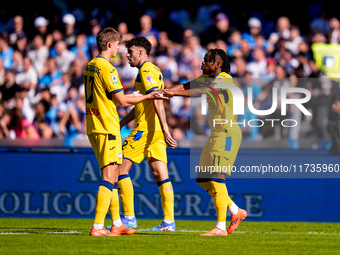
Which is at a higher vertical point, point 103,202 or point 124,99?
point 124,99

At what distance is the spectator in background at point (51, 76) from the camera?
1211cm

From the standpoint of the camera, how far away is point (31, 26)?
14500 millimetres

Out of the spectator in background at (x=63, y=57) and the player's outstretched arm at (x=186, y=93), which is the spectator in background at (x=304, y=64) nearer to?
the spectator in background at (x=63, y=57)

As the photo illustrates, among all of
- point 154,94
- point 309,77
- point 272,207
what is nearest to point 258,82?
point 309,77

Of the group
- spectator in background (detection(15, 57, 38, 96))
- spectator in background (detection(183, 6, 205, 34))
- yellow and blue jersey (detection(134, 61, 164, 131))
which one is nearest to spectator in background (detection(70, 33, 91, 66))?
spectator in background (detection(15, 57, 38, 96))

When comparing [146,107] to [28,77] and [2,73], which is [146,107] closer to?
[28,77]

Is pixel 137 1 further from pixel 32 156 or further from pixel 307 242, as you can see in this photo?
pixel 307 242

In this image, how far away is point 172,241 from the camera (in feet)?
19.9

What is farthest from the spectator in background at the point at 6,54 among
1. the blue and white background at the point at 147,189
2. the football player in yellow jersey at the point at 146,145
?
the football player in yellow jersey at the point at 146,145

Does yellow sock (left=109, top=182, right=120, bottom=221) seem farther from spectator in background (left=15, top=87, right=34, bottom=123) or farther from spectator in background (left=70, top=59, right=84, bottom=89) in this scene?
spectator in background (left=70, top=59, right=84, bottom=89)

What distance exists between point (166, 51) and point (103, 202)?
6855 mm

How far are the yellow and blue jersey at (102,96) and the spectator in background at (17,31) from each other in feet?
26.2

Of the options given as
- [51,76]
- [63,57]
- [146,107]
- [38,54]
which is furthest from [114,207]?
[38,54]

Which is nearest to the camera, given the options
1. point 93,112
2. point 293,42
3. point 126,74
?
point 93,112
